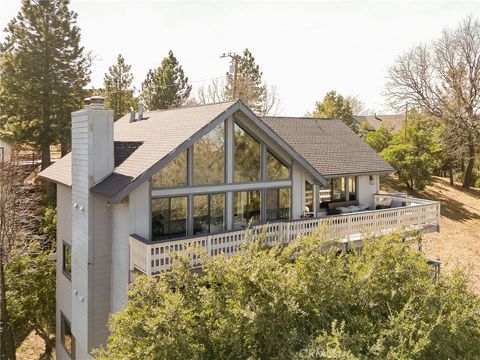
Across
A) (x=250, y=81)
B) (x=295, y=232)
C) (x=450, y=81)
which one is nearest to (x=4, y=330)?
(x=295, y=232)

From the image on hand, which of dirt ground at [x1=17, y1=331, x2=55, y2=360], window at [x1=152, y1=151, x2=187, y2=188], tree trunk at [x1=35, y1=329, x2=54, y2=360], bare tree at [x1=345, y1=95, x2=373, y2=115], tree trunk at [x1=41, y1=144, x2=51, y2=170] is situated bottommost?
dirt ground at [x1=17, y1=331, x2=55, y2=360]

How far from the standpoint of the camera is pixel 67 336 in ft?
54.1

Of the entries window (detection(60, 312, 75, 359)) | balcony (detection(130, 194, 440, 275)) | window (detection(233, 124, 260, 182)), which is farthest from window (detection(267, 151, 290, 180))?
window (detection(60, 312, 75, 359))

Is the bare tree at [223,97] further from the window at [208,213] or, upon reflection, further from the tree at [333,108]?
the window at [208,213]

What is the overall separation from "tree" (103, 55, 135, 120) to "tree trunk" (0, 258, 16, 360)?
2593 centimetres

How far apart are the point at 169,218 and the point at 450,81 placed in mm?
34703

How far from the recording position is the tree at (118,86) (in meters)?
39.9

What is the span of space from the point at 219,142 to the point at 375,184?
34.8 feet

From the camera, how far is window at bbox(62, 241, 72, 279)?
1603cm

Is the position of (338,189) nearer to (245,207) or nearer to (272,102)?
(245,207)

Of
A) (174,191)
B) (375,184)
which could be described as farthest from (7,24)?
(375,184)

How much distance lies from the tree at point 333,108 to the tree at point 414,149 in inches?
322

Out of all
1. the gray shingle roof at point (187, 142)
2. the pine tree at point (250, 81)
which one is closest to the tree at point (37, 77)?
the gray shingle roof at point (187, 142)

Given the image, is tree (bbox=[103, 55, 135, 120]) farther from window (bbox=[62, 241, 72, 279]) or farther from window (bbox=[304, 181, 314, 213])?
window (bbox=[304, 181, 314, 213])
